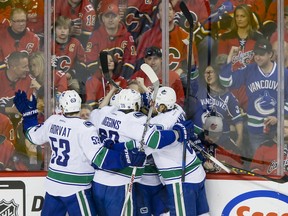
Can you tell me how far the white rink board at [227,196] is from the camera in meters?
6.39

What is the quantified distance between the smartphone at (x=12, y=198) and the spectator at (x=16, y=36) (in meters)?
0.93

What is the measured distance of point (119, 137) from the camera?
6.16 metres

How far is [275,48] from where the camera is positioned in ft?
21.2

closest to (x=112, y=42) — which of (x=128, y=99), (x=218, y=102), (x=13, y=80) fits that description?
(x=128, y=99)

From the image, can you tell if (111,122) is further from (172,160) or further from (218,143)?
(218,143)

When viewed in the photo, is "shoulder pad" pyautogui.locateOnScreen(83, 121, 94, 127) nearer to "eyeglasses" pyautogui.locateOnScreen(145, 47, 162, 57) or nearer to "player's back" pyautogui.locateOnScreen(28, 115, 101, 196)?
"player's back" pyautogui.locateOnScreen(28, 115, 101, 196)

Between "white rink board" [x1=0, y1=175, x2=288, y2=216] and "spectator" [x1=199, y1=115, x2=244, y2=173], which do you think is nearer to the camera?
"white rink board" [x1=0, y1=175, x2=288, y2=216]

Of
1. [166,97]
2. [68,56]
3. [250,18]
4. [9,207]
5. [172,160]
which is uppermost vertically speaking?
[250,18]

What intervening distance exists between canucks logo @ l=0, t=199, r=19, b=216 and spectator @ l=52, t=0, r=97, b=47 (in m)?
1.35

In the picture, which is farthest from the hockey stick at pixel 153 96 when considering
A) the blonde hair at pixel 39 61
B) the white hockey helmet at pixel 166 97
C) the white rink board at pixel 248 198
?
the blonde hair at pixel 39 61

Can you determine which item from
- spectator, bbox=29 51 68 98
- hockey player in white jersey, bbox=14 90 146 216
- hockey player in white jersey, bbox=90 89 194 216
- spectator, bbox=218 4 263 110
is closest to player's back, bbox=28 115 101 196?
hockey player in white jersey, bbox=14 90 146 216

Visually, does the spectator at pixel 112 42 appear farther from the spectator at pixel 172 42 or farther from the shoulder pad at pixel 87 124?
the shoulder pad at pixel 87 124

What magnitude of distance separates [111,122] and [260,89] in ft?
3.95

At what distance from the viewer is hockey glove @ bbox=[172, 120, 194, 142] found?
19.9ft
